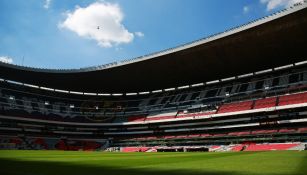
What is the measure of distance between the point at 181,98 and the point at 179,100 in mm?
714

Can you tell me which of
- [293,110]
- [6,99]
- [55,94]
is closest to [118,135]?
[55,94]

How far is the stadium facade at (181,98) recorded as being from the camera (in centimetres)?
3859

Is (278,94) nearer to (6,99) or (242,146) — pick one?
(242,146)

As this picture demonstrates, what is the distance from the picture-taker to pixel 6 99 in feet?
183

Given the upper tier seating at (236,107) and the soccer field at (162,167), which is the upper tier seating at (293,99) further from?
the soccer field at (162,167)

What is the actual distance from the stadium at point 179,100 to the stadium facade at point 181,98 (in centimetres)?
17

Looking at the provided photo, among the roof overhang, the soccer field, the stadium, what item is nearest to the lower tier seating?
the stadium

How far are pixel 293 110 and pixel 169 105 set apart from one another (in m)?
25.2

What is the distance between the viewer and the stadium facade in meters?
38.6

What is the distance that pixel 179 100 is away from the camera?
5866 centimetres

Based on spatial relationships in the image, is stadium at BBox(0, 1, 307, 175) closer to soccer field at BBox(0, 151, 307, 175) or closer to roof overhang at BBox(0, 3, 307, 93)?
roof overhang at BBox(0, 3, 307, 93)

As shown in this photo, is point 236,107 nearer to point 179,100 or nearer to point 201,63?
point 201,63

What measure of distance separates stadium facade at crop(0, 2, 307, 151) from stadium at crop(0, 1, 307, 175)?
0.17m

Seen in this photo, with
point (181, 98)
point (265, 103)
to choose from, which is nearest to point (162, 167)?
point (265, 103)
